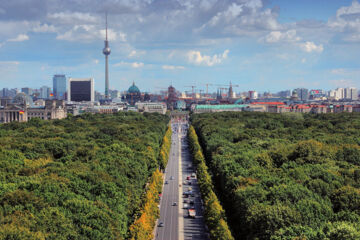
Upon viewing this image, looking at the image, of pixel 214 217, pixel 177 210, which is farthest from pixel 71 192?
pixel 177 210

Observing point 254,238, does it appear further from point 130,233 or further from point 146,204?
point 146,204

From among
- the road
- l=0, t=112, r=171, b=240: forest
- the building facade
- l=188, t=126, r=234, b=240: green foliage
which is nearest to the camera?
l=0, t=112, r=171, b=240: forest

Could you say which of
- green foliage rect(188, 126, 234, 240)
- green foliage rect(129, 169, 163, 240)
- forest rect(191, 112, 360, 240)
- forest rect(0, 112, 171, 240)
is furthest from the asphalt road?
forest rect(191, 112, 360, 240)

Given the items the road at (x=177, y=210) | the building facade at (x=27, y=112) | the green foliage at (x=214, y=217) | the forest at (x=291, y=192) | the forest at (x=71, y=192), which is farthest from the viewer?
the building facade at (x=27, y=112)

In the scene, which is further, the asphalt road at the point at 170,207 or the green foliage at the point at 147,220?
the asphalt road at the point at 170,207

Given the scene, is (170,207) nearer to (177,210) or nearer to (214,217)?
(177,210)

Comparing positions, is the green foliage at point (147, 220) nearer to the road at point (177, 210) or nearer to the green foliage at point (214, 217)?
the road at point (177, 210)

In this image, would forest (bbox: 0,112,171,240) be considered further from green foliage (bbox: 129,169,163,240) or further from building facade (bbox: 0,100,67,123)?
building facade (bbox: 0,100,67,123)

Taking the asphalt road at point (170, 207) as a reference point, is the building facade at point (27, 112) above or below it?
above

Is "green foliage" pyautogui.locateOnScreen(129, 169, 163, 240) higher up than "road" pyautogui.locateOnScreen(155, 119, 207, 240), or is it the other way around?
Answer: "green foliage" pyautogui.locateOnScreen(129, 169, 163, 240)

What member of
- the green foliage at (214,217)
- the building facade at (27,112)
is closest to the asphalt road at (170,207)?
the green foliage at (214,217)

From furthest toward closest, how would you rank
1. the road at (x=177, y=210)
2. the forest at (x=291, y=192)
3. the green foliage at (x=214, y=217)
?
the road at (x=177, y=210)
the green foliage at (x=214, y=217)
the forest at (x=291, y=192)

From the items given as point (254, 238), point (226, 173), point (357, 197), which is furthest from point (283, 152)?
point (254, 238)
